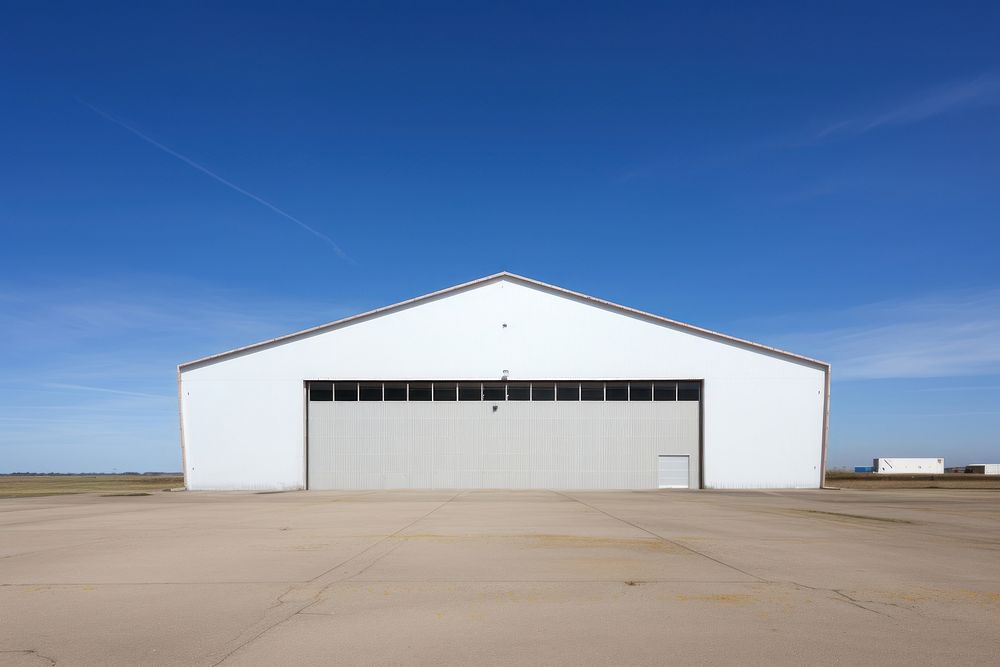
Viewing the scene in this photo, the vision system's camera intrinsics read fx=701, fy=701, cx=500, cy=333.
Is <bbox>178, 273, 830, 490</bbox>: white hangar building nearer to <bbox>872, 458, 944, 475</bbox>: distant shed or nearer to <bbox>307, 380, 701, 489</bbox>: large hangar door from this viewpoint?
<bbox>307, 380, 701, 489</bbox>: large hangar door

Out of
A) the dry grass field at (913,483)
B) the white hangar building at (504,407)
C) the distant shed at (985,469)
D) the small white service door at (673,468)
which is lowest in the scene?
the distant shed at (985,469)

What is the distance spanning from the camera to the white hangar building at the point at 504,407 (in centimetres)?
3747

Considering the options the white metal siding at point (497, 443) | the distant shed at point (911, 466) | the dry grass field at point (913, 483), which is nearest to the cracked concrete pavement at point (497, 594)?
the white metal siding at point (497, 443)

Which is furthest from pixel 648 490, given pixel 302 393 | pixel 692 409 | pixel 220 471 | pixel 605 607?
pixel 605 607

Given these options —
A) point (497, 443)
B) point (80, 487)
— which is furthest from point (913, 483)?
point (80, 487)

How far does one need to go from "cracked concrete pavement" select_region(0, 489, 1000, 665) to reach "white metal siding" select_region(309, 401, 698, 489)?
826 inches

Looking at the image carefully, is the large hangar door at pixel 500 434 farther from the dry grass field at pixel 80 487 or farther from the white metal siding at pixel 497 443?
the dry grass field at pixel 80 487

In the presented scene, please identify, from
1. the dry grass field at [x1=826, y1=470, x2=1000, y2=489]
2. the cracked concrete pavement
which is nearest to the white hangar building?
the dry grass field at [x1=826, y1=470, x2=1000, y2=489]

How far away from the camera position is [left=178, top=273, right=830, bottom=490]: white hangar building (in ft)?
123

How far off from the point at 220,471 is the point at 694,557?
32.0 meters

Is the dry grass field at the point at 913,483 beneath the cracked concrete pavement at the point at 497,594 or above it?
beneath

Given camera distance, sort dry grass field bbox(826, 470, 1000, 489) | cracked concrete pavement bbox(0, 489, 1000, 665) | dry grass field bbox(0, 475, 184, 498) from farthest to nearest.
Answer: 1. dry grass field bbox(826, 470, 1000, 489)
2. dry grass field bbox(0, 475, 184, 498)
3. cracked concrete pavement bbox(0, 489, 1000, 665)

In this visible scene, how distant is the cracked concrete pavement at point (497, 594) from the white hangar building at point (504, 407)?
68.9ft

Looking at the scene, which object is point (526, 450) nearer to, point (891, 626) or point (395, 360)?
point (395, 360)
